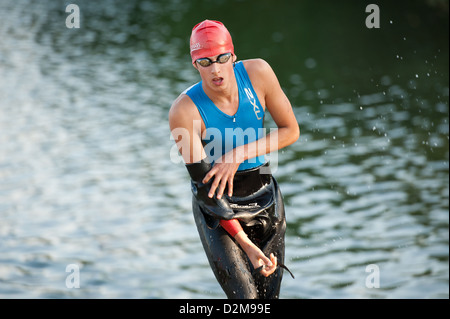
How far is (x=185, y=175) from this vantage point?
821 inches

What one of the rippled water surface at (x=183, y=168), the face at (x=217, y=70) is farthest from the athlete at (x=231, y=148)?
the rippled water surface at (x=183, y=168)

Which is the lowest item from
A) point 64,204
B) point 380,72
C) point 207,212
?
point 207,212

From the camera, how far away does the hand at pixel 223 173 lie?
580cm

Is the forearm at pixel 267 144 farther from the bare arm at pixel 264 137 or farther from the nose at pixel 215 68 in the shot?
the nose at pixel 215 68

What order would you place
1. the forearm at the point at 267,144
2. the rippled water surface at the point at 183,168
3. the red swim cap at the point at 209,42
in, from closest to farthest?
the red swim cap at the point at 209,42 → the forearm at the point at 267,144 → the rippled water surface at the point at 183,168

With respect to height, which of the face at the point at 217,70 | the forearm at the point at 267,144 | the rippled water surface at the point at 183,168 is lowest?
the forearm at the point at 267,144

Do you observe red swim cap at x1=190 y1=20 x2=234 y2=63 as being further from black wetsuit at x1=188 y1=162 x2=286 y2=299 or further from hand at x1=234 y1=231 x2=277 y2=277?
hand at x1=234 y1=231 x2=277 y2=277

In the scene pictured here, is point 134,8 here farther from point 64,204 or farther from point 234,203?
point 234,203

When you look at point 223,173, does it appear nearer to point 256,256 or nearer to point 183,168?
point 256,256

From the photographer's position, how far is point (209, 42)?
227 inches

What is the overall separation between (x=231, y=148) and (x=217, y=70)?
2.26 ft

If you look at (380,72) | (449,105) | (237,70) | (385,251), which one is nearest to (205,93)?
(237,70)

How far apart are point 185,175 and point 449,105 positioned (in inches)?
366

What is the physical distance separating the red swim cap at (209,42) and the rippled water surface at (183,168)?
10.5 meters
